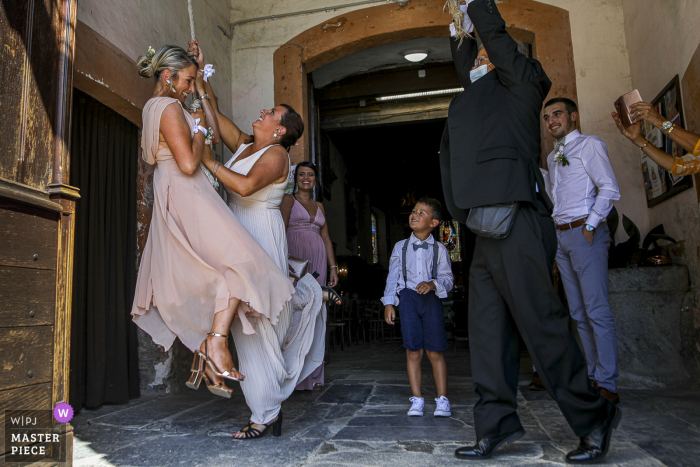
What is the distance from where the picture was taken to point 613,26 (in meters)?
4.45

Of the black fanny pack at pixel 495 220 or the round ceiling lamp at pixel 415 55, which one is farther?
the round ceiling lamp at pixel 415 55

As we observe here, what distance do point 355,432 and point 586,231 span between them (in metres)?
→ 1.91

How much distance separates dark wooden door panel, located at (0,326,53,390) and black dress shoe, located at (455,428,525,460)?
1.51 meters

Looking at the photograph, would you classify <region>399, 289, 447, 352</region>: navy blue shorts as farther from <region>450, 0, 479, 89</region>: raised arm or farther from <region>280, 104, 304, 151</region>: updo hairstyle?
<region>450, 0, 479, 89</region>: raised arm

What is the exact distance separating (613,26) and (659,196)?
5.45 feet

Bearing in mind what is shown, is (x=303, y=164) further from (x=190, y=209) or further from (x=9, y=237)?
(x=9, y=237)

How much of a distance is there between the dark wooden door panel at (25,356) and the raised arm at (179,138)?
33.8 inches

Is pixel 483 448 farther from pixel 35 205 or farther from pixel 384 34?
pixel 384 34

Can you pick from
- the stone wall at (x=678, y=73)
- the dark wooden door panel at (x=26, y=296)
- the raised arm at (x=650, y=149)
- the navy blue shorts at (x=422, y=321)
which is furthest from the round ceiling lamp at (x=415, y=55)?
the dark wooden door panel at (x=26, y=296)

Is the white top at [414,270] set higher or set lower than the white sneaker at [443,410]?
higher

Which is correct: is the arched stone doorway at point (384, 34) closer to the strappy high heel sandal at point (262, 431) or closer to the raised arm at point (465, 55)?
the raised arm at point (465, 55)

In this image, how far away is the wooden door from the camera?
160 centimetres

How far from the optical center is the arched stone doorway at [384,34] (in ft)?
14.9

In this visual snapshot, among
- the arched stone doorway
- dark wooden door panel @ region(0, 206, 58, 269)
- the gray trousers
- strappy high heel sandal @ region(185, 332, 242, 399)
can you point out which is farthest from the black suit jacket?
the arched stone doorway
